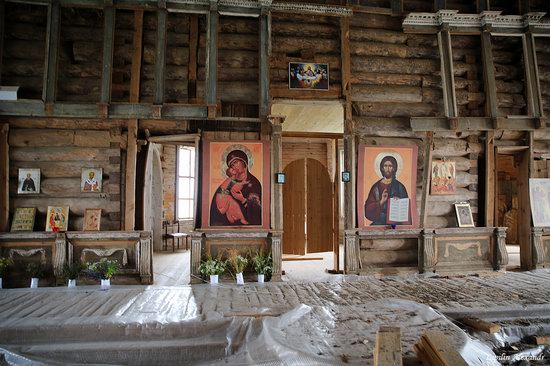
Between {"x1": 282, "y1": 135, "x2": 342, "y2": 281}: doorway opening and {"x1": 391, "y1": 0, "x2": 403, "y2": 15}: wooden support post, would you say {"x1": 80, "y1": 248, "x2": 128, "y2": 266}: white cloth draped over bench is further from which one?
{"x1": 391, "y1": 0, "x2": 403, "y2": 15}: wooden support post

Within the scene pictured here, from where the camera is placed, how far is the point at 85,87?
7.01 metres

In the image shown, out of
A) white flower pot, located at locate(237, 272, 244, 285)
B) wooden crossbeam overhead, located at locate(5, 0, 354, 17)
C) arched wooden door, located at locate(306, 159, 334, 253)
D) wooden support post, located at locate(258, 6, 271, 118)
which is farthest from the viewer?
arched wooden door, located at locate(306, 159, 334, 253)

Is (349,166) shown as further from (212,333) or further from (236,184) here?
(212,333)

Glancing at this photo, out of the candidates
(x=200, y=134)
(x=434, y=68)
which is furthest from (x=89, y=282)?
(x=434, y=68)

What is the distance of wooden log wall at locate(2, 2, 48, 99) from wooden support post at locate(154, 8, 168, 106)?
7.34 ft

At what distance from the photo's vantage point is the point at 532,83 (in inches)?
309

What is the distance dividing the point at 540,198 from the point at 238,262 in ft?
22.6

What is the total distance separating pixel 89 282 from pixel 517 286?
24.7 ft

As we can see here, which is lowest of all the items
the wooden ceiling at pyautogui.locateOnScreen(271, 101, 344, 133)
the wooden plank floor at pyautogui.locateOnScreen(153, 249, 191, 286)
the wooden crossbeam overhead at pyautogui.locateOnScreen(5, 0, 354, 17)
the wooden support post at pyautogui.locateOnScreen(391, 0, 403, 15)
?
the wooden plank floor at pyautogui.locateOnScreen(153, 249, 191, 286)

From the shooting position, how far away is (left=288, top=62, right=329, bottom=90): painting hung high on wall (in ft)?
24.1

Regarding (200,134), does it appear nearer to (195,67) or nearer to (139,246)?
(195,67)

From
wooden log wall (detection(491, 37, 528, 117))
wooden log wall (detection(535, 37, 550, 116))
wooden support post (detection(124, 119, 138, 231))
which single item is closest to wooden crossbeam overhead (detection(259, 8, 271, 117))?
wooden support post (detection(124, 119, 138, 231))

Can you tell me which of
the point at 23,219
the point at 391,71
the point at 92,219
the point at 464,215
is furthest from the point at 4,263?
the point at 464,215

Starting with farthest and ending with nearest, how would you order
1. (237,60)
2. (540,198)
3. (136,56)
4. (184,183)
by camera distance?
(184,183), (540,198), (237,60), (136,56)
